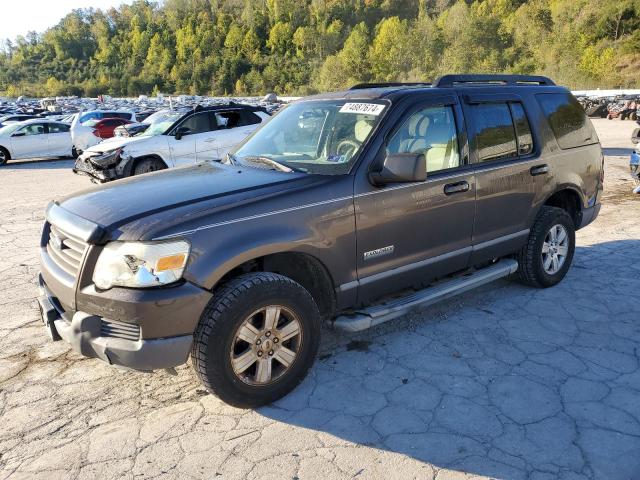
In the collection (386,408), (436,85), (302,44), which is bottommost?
(386,408)

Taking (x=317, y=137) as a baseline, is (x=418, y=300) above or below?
below

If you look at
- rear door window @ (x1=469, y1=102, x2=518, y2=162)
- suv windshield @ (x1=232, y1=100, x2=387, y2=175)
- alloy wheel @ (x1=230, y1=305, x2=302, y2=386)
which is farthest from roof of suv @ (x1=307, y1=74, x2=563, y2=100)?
alloy wheel @ (x1=230, y1=305, x2=302, y2=386)

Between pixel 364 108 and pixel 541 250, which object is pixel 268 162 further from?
pixel 541 250

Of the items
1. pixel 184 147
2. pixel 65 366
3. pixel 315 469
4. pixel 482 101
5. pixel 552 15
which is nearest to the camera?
pixel 315 469

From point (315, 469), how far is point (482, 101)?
3025mm

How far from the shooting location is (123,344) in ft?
8.85

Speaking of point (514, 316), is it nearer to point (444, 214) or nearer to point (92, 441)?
point (444, 214)

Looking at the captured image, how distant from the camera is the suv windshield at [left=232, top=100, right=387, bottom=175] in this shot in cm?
354

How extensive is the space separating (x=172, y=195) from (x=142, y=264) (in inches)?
23.3

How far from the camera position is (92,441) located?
111 inches

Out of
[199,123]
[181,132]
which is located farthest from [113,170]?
[199,123]

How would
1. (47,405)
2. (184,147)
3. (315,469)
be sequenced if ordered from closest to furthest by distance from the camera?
(315,469) < (47,405) < (184,147)

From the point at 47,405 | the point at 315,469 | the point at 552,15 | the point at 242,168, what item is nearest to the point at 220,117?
the point at 242,168

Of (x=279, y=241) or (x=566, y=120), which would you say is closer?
(x=279, y=241)
